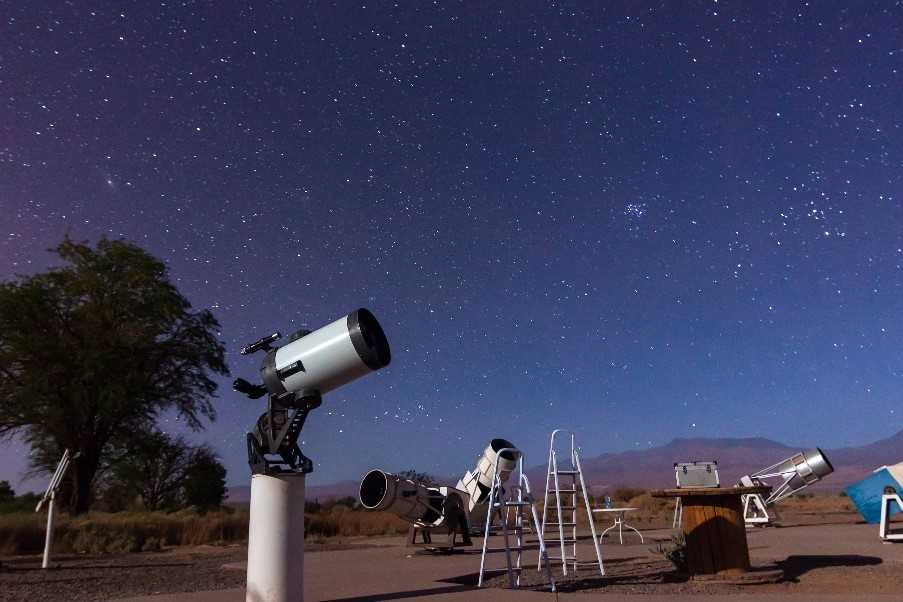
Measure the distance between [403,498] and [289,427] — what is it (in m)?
6.75

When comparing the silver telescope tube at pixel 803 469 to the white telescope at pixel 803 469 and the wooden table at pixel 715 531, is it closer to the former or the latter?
the white telescope at pixel 803 469

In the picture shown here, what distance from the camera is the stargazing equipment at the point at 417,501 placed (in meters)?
12.8

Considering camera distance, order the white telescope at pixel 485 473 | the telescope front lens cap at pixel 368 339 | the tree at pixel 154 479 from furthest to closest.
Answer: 1. the tree at pixel 154 479
2. the white telescope at pixel 485 473
3. the telescope front lens cap at pixel 368 339

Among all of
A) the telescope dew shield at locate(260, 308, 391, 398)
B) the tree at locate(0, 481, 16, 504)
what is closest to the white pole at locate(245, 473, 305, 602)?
the telescope dew shield at locate(260, 308, 391, 398)

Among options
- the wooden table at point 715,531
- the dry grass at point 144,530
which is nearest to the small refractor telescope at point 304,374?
the wooden table at point 715,531

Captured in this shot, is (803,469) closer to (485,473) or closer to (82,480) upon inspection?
(485,473)

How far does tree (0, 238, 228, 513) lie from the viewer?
24.5 m

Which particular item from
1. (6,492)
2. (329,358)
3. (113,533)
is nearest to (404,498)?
(329,358)

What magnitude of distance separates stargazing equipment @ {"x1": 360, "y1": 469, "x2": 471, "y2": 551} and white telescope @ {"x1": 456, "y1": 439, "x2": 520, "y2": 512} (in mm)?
244

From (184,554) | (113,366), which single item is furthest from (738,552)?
(113,366)

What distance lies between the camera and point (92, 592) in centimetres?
886

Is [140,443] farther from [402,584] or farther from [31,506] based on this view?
[402,584]

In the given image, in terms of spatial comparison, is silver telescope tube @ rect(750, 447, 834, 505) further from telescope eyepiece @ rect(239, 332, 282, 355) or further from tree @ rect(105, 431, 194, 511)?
tree @ rect(105, 431, 194, 511)

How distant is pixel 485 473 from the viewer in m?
14.2
